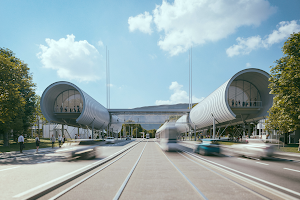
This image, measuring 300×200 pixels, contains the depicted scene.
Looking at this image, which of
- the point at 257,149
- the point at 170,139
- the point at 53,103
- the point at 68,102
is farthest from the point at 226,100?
the point at 53,103

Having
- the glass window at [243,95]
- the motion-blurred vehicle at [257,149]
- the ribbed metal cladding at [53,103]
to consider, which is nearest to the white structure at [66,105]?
the ribbed metal cladding at [53,103]

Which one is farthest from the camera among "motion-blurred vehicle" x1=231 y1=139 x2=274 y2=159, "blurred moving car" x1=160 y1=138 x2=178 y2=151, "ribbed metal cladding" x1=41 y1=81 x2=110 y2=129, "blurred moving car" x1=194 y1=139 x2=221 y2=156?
"ribbed metal cladding" x1=41 y1=81 x2=110 y2=129

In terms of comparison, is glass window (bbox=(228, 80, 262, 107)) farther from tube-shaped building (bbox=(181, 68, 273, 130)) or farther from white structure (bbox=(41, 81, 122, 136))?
white structure (bbox=(41, 81, 122, 136))

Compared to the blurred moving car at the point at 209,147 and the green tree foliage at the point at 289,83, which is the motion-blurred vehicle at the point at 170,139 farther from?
the green tree foliage at the point at 289,83

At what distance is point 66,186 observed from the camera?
702 cm

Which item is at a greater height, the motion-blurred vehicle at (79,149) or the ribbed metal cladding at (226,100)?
the ribbed metal cladding at (226,100)

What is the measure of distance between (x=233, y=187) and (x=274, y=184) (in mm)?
1453

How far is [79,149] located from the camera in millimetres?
14648

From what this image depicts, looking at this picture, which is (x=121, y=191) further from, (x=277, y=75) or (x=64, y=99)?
(x=64, y=99)

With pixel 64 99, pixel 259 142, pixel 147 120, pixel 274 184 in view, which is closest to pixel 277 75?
pixel 259 142

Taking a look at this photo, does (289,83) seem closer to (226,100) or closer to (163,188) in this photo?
(226,100)

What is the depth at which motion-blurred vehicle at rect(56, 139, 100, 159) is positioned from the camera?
14445 mm

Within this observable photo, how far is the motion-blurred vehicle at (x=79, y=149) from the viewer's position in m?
14.4

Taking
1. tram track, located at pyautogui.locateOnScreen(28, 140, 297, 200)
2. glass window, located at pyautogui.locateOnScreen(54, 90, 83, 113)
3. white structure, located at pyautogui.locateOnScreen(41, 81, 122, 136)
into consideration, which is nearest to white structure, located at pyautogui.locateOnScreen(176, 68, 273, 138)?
white structure, located at pyautogui.locateOnScreen(41, 81, 122, 136)
